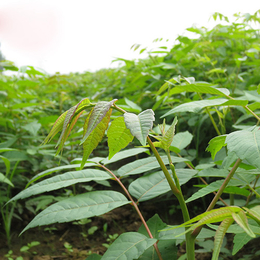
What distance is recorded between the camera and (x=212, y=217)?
39cm

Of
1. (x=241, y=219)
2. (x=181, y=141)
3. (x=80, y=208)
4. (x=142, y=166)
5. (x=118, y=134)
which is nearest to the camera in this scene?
(x=241, y=219)

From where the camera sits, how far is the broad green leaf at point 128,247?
58 cm

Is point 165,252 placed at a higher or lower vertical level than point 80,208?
lower

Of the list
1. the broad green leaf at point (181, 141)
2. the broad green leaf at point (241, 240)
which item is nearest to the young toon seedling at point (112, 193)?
the broad green leaf at point (241, 240)

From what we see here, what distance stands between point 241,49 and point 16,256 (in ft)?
7.97

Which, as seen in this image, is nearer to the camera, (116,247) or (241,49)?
(116,247)

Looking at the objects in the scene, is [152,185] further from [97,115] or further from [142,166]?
[97,115]

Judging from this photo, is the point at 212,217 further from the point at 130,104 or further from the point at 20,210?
the point at 20,210

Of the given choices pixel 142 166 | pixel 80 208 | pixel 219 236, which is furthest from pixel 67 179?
pixel 219 236

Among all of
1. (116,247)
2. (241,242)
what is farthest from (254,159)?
(116,247)

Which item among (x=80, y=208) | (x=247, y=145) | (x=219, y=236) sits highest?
(x=247, y=145)

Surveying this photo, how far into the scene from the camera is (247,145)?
466 mm

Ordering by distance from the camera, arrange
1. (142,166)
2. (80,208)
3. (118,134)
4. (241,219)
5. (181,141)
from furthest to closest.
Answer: (181,141) → (142,166) → (80,208) → (118,134) → (241,219)

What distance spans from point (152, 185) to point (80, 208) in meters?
0.24
